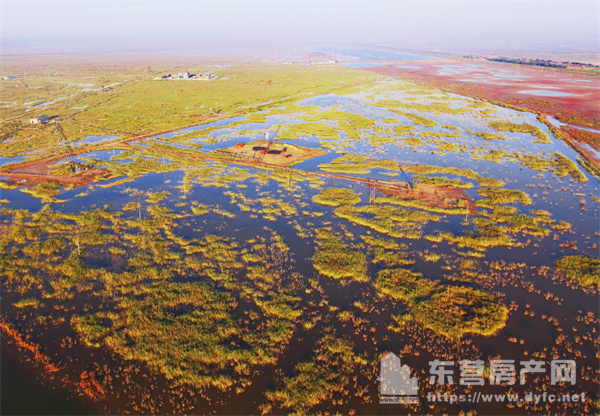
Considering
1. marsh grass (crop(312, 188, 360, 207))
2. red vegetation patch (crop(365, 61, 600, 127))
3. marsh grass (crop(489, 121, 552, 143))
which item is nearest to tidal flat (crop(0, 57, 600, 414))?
marsh grass (crop(312, 188, 360, 207))

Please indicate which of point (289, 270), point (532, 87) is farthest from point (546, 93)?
point (289, 270)

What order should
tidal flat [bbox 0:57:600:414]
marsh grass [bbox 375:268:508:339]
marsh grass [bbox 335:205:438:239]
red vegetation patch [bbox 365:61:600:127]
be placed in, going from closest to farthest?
tidal flat [bbox 0:57:600:414] → marsh grass [bbox 375:268:508:339] → marsh grass [bbox 335:205:438:239] → red vegetation patch [bbox 365:61:600:127]

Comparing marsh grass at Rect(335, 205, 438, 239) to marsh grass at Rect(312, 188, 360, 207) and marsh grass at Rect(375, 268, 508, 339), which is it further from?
marsh grass at Rect(375, 268, 508, 339)

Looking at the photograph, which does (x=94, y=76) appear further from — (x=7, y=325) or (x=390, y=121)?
(x=7, y=325)

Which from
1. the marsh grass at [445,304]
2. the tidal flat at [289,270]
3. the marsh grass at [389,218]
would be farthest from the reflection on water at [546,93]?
the marsh grass at [445,304]

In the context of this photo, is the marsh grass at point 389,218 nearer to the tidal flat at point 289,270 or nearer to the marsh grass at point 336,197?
the tidal flat at point 289,270

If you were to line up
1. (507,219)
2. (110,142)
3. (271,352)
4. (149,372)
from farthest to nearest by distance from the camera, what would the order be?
(110,142) → (507,219) → (271,352) → (149,372)

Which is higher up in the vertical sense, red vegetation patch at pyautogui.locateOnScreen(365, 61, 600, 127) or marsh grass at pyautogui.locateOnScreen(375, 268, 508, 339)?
red vegetation patch at pyautogui.locateOnScreen(365, 61, 600, 127)

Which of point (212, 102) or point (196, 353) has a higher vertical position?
point (212, 102)

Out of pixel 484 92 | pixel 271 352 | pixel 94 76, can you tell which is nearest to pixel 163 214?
pixel 271 352
